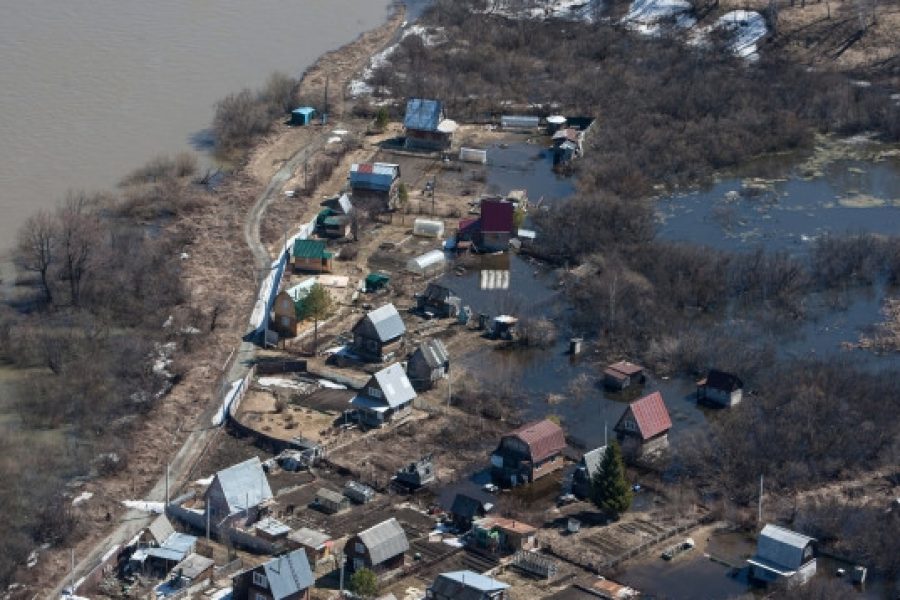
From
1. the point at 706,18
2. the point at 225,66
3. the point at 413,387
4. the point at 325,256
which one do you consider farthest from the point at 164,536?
the point at 706,18

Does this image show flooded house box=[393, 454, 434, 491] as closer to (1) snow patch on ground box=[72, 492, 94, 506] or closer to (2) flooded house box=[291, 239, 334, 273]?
(1) snow patch on ground box=[72, 492, 94, 506]

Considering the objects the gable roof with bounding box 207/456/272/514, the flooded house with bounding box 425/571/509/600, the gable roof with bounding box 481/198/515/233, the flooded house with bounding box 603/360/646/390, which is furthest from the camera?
the gable roof with bounding box 481/198/515/233

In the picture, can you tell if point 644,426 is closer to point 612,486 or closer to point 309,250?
point 612,486

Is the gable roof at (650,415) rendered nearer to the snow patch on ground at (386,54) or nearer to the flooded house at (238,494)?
the flooded house at (238,494)

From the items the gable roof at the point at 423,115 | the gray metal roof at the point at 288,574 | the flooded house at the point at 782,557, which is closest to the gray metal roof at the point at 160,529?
the gray metal roof at the point at 288,574

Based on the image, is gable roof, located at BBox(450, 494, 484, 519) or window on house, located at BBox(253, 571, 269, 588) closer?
window on house, located at BBox(253, 571, 269, 588)

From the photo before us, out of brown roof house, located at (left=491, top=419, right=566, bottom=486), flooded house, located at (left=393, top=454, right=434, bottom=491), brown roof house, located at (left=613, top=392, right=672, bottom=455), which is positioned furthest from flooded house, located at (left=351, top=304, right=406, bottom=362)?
brown roof house, located at (left=613, top=392, right=672, bottom=455)
